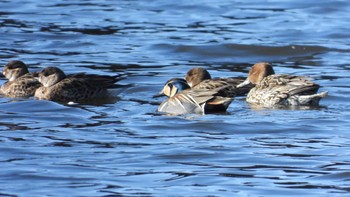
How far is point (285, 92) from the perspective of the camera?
14414mm

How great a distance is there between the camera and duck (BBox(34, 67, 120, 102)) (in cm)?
1495

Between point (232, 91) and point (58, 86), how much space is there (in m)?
2.14

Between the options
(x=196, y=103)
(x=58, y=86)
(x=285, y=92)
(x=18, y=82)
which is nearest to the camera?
(x=196, y=103)

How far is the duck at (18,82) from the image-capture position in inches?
596

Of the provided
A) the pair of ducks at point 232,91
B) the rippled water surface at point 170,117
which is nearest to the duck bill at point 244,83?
the pair of ducks at point 232,91

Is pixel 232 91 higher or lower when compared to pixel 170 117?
higher

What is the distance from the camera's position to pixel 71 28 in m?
20.9

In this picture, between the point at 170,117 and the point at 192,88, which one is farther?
the point at 192,88

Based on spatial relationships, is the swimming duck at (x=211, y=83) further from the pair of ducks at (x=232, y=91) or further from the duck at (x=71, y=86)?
the duck at (x=71, y=86)

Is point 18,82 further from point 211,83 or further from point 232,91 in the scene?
point 232,91

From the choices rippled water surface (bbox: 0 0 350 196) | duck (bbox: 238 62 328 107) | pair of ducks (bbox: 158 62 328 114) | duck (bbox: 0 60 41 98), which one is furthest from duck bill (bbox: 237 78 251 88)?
duck (bbox: 0 60 41 98)

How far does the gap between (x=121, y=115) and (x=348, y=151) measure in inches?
130

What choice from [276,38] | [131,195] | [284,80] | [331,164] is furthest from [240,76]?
[131,195]

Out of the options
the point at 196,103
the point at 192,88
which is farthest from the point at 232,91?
the point at 196,103
